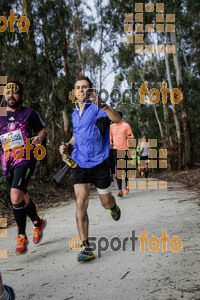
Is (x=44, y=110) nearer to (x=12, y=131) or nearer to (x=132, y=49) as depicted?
(x=12, y=131)

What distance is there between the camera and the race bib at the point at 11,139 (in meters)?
3.71

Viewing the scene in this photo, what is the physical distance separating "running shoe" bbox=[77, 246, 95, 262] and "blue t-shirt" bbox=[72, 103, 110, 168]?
33.6 inches

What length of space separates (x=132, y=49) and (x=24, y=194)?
941 inches

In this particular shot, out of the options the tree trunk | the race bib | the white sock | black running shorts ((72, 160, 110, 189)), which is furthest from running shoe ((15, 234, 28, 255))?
the tree trunk

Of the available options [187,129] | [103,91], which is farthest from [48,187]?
[187,129]

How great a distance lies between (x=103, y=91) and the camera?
2775 millimetres

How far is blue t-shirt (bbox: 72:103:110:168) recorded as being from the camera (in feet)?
Result: 11.3

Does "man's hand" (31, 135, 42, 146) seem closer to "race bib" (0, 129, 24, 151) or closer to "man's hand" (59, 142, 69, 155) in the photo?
"race bib" (0, 129, 24, 151)

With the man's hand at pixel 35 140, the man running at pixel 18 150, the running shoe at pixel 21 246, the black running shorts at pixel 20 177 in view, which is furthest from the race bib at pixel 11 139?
the running shoe at pixel 21 246

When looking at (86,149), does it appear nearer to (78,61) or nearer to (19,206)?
(19,206)

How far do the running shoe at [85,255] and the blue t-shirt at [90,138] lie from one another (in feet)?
2.80

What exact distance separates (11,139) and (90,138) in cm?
94

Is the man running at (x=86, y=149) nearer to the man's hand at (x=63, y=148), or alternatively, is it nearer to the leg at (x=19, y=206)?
the man's hand at (x=63, y=148)

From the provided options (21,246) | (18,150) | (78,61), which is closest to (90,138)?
(18,150)
